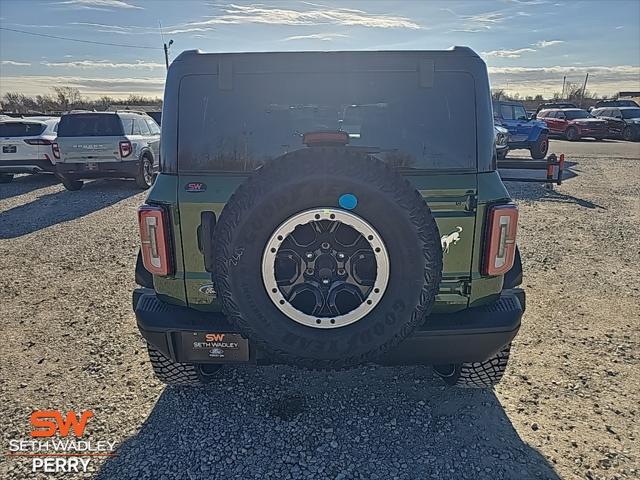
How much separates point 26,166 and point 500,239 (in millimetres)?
11980

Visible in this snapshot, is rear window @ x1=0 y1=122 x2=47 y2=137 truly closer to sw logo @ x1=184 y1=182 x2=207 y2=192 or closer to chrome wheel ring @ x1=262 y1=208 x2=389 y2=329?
sw logo @ x1=184 y1=182 x2=207 y2=192

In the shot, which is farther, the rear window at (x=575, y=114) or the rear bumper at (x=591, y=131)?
the rear window at (x=575, y=114)

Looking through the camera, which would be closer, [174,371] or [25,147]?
[174,371]

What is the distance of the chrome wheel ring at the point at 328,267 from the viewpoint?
7.02 ft

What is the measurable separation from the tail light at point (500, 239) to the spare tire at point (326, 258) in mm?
435

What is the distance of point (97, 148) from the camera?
10.0 m

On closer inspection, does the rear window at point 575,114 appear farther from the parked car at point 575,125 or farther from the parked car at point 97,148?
the parked car at point 97,148

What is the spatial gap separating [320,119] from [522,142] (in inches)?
600

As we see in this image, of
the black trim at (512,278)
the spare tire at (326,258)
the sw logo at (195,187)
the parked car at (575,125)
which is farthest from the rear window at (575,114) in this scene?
the sw logo at (195,187)

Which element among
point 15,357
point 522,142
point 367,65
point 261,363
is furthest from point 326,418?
point 522,142

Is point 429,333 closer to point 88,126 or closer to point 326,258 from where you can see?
point 326,258

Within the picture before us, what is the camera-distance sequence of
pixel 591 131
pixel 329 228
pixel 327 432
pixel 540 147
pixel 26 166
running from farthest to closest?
pixel 591 131 < pixel 540 147 < pixel 26 166 < pixel 327 432 < pixel 329 228

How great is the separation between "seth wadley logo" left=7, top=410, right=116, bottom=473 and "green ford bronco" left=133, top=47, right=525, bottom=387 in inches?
29.2

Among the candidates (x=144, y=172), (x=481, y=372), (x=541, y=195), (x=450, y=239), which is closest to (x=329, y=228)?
(x=450, y=239)
